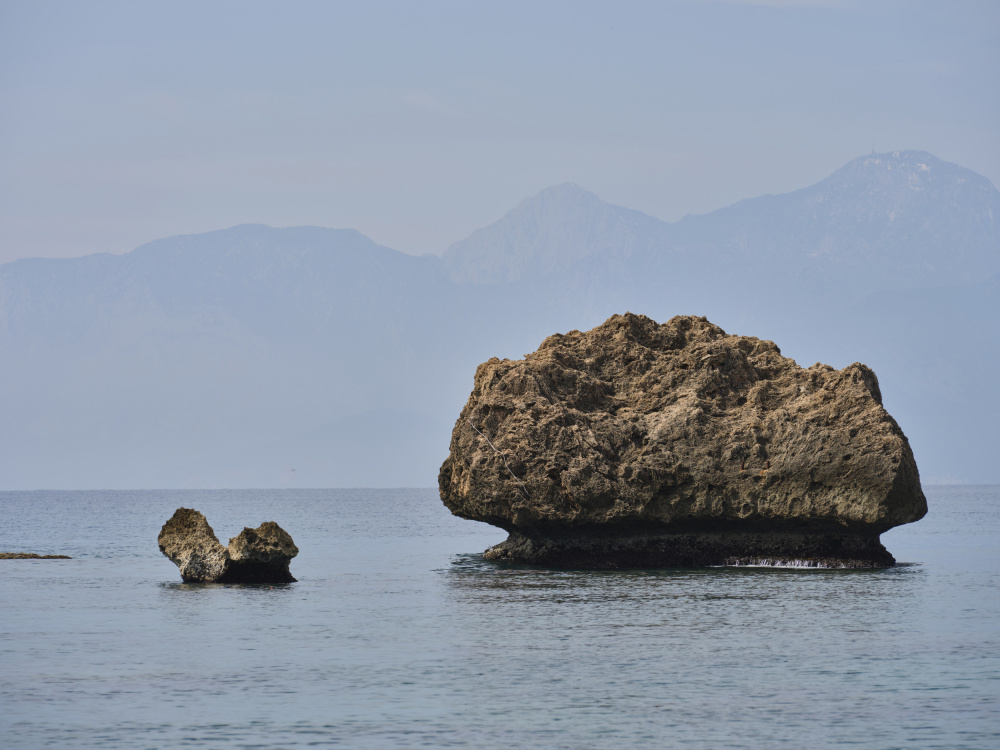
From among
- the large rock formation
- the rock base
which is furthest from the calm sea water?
the large rock formation

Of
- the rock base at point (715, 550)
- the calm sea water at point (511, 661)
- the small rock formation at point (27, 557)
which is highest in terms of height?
the rock base at point (715, 550)

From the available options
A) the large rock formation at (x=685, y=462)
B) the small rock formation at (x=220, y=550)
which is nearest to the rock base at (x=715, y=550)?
the large rock formation at (x=685, y=462)

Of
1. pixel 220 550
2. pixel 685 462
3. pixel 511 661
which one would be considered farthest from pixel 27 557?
pixel 511 661

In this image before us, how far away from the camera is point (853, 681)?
854 inches

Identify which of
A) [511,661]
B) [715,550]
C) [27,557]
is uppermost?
[715,550]

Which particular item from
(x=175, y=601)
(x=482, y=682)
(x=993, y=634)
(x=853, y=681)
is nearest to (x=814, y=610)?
(x=993, y=634)

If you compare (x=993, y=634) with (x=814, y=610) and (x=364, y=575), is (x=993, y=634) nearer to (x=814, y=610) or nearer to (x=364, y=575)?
(x=814, y=610)

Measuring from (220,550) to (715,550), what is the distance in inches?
661

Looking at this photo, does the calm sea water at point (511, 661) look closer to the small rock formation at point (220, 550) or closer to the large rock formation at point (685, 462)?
the small rock formation at point (220, 550)

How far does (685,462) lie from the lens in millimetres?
40125

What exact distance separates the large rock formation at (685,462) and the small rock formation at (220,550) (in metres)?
7.41

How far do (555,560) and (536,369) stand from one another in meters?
6.79

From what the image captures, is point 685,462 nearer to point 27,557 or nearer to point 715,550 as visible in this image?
point 715,550

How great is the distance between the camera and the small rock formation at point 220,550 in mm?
37125
